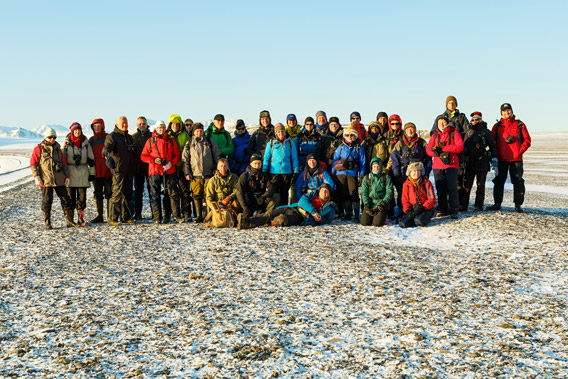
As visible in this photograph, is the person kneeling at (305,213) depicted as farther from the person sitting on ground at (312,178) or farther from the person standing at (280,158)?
the person standing at (280,158)

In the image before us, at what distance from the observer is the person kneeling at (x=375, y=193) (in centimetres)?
952

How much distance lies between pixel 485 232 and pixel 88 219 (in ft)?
27.0

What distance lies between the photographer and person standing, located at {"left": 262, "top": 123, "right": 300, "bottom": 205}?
9797 millimetres

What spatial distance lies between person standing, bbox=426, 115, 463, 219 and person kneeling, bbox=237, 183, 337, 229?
2.30m

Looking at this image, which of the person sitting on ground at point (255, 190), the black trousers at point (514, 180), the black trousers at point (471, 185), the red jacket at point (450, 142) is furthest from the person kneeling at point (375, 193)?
the black trousers at point (514, 180)

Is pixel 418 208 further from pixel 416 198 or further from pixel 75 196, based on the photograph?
pixel 75 196

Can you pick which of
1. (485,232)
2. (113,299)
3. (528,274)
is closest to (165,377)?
(113,299)

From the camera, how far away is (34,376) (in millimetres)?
3771

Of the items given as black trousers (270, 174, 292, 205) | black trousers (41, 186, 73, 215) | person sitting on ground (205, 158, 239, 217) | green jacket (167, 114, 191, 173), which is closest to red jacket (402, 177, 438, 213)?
black trousers (270, 174, 292, 205)

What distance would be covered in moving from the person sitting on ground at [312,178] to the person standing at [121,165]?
337 centimetres

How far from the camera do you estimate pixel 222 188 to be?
A: 9.66 metres

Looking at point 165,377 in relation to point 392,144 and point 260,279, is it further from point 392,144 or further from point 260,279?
point 392,144

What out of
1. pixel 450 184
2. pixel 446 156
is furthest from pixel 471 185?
pixel 446 156

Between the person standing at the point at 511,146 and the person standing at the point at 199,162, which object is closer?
the person standing at the point at 199,162
